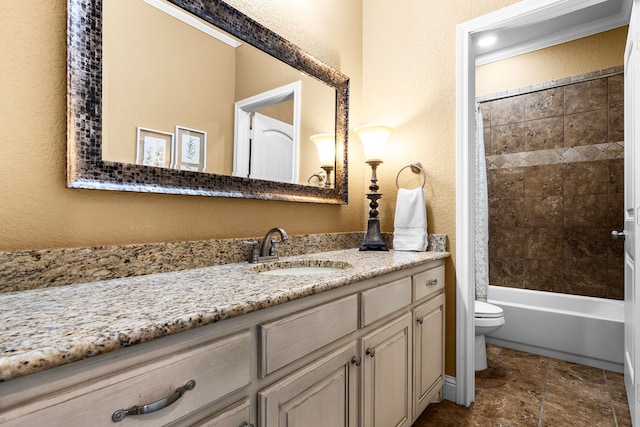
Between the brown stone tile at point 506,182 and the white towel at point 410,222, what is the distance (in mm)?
1622

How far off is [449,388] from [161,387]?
1.80 meters

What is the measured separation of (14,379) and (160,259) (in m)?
0.71

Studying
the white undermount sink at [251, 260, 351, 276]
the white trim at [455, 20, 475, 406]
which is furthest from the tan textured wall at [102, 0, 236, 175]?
the white trim at [455, 20, 475, 406]

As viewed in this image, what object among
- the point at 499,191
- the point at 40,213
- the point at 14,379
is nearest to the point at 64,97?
the point at 40,213

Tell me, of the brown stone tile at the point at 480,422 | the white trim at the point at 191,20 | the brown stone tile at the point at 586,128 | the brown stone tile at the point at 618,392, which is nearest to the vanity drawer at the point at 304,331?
the brown stone tile at the point at 480,422

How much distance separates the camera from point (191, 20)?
4.30 feet

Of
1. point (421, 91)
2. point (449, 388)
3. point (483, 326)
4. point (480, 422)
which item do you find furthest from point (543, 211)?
point (480, 422)

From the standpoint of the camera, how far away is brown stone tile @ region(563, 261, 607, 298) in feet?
8.80

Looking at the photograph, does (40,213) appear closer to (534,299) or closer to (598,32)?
(534,299)

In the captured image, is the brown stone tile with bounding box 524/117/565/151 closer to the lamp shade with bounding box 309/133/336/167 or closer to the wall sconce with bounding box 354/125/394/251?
the wall sconce with bounding box 354/125/394/251

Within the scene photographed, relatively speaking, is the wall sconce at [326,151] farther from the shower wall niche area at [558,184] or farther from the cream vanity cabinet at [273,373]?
the shower wall niche area at [558,184]

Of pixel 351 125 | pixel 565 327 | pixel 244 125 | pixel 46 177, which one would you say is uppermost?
pixel 351 125

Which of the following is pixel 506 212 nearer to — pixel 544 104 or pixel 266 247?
pixel 544 104

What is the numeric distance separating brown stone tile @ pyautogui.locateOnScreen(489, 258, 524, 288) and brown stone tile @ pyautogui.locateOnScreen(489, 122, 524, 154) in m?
1.03
